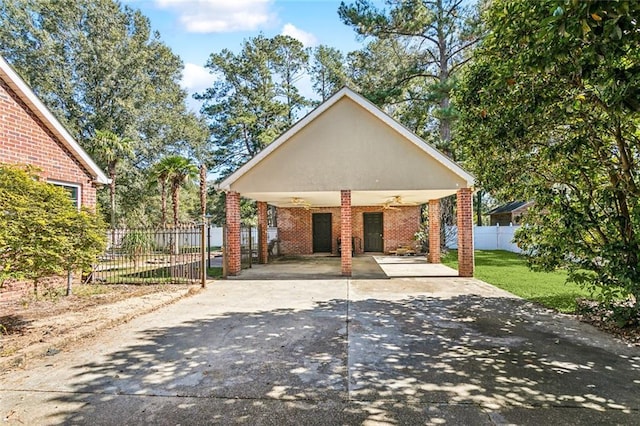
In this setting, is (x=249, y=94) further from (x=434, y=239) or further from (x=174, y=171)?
(x=434, y=239)

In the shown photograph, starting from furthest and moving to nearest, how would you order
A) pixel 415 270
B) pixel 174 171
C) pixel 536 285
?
pixel 174 171 → pixel 415 270 → pixel 536 285

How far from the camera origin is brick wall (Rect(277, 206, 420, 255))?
755 inches

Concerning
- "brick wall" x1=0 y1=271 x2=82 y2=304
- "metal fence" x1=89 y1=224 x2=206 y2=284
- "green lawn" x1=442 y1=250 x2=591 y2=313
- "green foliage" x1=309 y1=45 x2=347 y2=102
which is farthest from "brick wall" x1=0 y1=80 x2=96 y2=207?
"green foliage" x1=309 y1=45 x2=347 y2=102

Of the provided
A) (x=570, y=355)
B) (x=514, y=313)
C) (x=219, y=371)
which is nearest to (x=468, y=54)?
(x=514, y=313)

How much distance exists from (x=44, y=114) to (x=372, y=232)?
1544 centimetres

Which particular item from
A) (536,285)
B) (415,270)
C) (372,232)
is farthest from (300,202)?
(536,285)

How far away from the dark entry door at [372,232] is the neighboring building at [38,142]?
1354cm

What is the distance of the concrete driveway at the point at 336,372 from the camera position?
10.4ft

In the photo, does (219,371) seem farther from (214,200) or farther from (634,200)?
(214,200)

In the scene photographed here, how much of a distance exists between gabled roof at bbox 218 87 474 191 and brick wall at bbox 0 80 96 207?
4.03m

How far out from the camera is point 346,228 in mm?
11000

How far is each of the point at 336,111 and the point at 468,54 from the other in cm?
1590

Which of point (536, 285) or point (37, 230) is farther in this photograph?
point (536, 285)

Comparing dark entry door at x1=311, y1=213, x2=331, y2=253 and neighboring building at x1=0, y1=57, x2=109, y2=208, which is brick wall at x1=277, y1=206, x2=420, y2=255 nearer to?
dark entry door at x1=311, y1=213, x2=331, y2=253
